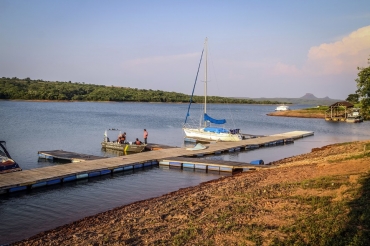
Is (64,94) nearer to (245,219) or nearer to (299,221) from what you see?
(245,219)

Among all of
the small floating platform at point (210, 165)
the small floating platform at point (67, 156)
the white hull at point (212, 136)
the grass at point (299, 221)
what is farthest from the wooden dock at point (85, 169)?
the grass at point (299, 221)

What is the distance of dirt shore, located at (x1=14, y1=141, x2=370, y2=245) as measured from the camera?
30.5 ft

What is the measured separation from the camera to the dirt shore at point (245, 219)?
30.5ft

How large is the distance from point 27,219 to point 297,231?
10621mm

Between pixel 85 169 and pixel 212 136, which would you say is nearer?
pixel 85 169

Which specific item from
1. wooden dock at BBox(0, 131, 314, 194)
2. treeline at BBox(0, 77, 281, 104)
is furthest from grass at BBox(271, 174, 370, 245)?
treeline at BBox(0, 77, 281, 104)

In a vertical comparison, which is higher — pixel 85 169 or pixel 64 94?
pixel 64 94

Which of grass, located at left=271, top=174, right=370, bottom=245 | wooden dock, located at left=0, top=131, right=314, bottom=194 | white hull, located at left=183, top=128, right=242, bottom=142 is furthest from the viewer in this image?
white hull, located at left=183, top=128, right=242, bottom=142

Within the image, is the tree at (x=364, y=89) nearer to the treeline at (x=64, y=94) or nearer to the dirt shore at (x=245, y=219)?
the dirt shore at (x=245, y=219)

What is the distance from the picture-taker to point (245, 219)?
35.2 ft

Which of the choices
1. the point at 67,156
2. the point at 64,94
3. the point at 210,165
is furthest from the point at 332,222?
the point at 64,94

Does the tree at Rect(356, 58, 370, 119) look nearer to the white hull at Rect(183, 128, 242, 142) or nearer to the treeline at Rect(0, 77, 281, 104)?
the white hull at Rect(183, 128, 242, 142)

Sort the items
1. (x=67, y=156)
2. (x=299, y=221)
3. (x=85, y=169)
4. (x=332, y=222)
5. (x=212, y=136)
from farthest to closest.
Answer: (x=212, y=136), (x=67, y=156), (x=85, y=169), (x=299, y=221), (x=332, y=222)

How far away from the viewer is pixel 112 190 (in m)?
19.2
